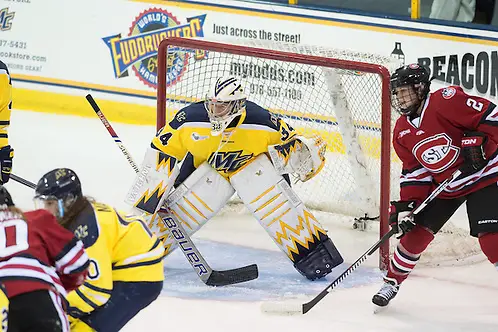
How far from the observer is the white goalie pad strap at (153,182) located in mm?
4004

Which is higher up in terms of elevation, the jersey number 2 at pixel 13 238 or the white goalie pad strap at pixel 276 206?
the jersey number 2 at pixel 13 238

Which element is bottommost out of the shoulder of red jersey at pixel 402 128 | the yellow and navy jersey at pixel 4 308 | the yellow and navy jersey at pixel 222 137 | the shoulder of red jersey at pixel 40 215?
the yellow and navy jersey at pixel 222 137

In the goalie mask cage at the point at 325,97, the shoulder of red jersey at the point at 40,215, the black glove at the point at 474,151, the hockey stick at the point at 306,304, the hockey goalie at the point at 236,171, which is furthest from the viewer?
the goalie mask cage at the point at 325,97

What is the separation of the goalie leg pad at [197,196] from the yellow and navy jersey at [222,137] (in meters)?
0.08

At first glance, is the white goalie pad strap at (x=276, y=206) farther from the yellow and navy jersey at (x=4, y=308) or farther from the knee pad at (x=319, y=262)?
the yellow and navy jersey at (x=4, y=308)

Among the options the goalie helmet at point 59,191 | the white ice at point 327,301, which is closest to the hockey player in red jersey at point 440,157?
the white ice at point 327,301

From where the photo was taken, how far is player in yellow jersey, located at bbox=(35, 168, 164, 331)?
2559mm

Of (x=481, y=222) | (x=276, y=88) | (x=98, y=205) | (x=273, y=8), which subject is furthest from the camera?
(x=273, y=8)

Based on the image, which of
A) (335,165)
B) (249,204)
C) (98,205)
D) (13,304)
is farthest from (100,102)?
(13,304)

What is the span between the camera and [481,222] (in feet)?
11.8

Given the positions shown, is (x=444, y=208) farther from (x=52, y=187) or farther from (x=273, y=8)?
(x=273, y=8)

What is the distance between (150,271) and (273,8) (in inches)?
124

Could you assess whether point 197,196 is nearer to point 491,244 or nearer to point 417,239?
point 417,239

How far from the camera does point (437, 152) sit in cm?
369
